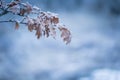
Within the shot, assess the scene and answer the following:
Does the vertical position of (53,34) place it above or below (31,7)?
below

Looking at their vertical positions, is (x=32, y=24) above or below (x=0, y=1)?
below

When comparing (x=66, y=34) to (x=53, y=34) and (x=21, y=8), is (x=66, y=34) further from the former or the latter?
(x=21, y=8)

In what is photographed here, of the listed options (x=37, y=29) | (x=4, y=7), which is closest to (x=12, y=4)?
(x=4, y=7)

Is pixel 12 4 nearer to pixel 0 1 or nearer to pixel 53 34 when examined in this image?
pixel 0 1

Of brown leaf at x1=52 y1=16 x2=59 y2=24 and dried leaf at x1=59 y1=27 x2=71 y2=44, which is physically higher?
brown leaf at x1=52 y1=16 x2=59 y2=24

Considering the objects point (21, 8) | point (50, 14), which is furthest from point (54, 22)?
point (21, 8)

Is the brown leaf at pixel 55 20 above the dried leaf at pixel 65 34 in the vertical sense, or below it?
above

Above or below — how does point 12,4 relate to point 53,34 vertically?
above

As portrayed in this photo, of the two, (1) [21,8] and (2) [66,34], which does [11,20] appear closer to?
(1) [21,8]
